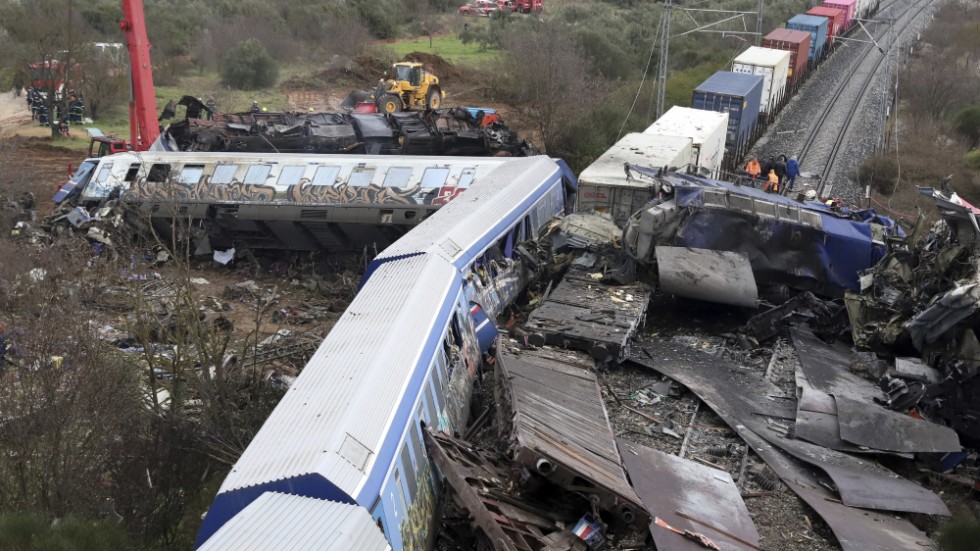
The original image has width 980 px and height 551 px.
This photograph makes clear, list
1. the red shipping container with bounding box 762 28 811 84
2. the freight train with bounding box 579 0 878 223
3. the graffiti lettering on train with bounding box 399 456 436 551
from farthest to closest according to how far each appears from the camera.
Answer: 1. the red shipping container with bounding box 762 28 811 84
2. the freight train with bounding box 579 0 878 223
3. the graffiti lettering on train with bounding box 399 456 436 551

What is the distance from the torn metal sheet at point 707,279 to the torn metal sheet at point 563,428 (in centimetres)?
345

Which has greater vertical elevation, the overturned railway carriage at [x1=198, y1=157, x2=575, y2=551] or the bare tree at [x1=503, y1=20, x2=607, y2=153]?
the overturned railway carriage at [x1=198, y1=157, x2=575, y2=551]

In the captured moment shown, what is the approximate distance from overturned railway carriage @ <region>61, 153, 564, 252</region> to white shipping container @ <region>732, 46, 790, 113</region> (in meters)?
15.6

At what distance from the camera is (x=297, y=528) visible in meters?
7.11

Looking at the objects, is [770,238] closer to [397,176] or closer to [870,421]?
[870,421]

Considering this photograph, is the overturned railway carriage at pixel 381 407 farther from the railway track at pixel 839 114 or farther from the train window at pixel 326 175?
the railway track at pixel 839 114

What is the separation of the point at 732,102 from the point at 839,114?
11.0 m

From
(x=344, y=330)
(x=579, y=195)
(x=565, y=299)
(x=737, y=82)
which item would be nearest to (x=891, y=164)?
(x=737, y=82)

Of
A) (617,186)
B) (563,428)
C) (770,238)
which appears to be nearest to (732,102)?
(617,186)

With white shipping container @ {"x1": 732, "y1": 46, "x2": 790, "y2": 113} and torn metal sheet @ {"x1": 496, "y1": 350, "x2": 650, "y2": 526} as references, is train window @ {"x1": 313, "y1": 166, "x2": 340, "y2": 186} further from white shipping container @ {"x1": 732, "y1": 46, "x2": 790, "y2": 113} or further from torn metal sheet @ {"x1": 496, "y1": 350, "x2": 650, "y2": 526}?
white shipping container @ {"x1": 732, "y1": 46, "x2": 790, "y2": 113}

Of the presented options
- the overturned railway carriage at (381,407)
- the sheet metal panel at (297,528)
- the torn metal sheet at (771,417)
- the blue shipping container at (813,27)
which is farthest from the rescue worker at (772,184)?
the blue shipping container at (813,27)

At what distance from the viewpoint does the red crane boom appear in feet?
83.3

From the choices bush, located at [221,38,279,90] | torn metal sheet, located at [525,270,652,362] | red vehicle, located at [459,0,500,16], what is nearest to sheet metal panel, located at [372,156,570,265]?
torn metal sheet, located at [525,270,652,362]

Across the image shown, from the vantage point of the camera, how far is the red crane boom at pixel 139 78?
83.3 ft
